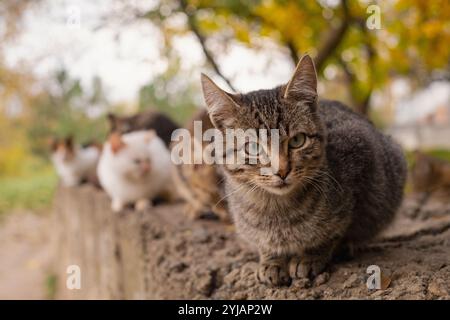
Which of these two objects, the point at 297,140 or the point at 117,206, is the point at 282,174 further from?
the point at 117,206

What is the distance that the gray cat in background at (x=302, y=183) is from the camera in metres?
1.66

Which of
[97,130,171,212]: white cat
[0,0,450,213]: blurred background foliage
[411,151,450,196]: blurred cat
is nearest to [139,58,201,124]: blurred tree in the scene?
[0,0,450,213]: blurred background foliage

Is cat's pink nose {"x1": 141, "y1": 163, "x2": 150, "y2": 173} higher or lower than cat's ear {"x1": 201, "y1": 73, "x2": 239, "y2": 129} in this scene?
lower

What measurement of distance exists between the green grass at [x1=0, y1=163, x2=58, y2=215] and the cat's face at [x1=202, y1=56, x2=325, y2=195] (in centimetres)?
695

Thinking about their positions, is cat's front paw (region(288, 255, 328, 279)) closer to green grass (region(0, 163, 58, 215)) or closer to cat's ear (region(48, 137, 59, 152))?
cat's ear (region(48, 137, 59, 152))

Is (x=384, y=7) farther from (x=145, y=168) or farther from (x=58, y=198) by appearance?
(x=58, y=198)

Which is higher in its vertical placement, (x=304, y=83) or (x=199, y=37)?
(x=199, y=37)

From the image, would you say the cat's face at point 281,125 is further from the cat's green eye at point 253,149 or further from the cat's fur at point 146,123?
the cat's fur at point 146,123

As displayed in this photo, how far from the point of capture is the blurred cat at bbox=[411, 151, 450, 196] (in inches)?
134

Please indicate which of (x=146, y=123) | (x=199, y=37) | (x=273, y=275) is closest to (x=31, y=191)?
(x=146, y=123)

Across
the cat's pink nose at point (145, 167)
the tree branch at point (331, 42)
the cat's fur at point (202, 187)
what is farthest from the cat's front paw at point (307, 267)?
the tree branch at point (331, 42)

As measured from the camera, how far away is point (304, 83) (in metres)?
1.69

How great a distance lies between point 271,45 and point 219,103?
250 centimetres

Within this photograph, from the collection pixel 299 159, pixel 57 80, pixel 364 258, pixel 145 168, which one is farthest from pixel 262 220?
pixel 57 80
